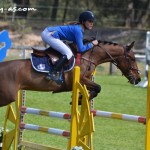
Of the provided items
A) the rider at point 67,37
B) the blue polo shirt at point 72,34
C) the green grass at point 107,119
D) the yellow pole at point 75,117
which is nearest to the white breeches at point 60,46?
the rider at point 67,37

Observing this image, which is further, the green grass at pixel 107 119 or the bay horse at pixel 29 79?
the green grass at pixel 107 119

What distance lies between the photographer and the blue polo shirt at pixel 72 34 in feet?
27.6

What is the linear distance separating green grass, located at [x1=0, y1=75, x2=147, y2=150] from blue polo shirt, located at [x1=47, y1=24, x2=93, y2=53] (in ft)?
5.01

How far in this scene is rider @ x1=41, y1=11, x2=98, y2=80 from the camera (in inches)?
330

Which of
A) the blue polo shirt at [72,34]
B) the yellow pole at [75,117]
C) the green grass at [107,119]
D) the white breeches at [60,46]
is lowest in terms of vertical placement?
the green grass at [107,119]

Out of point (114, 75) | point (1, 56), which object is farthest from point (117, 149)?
point (114, 75)

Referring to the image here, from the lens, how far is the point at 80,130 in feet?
22.0

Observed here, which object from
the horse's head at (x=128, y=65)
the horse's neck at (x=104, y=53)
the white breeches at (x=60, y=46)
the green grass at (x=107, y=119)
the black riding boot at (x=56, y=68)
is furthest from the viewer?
the green grass at (x=107, y=119)

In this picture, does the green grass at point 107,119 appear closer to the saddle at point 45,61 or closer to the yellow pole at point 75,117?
the saddle at point 45,61

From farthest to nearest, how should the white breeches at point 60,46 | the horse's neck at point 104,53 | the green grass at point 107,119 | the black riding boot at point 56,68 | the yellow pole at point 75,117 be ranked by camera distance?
the green grass at point 107,119 < the horse's neck at point 104,53 < the white breeches at point 60,46 < the black riding boot at point 56,68 < the yellow pole at point 75,117

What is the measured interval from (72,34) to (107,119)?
13.4 feet

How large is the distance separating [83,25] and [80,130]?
230cm

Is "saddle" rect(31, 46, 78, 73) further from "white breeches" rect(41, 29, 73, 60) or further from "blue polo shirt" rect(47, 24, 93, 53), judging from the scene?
"blue polo shirt" rect(47, 24, 93, 53)

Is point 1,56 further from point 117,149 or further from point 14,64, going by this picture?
point 117,149
